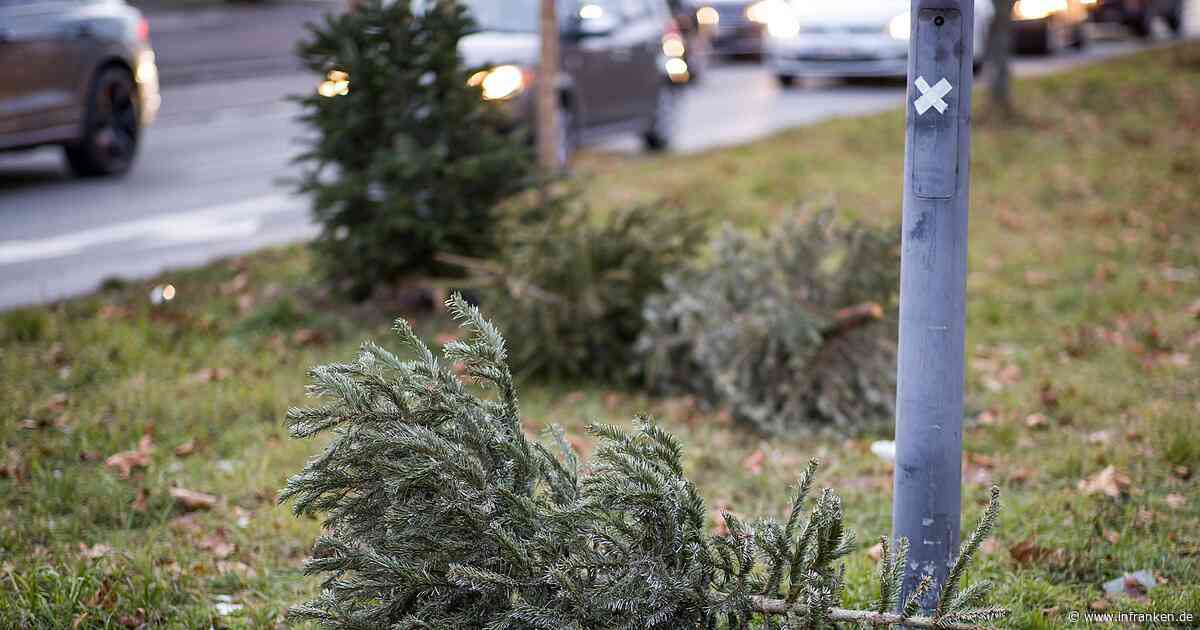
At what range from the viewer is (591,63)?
37.1 ft

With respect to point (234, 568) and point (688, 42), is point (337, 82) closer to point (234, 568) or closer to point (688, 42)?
point (234, 568)

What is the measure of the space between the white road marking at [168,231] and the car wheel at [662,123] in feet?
13.9

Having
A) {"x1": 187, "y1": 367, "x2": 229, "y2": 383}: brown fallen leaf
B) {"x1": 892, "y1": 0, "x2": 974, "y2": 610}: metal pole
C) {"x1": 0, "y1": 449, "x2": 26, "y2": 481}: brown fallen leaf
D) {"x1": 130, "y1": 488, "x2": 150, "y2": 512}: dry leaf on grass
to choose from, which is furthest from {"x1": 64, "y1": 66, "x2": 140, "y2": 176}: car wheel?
{"x1": 892, "y1": 0, "x2": 974, "y2": 610}: metal pole

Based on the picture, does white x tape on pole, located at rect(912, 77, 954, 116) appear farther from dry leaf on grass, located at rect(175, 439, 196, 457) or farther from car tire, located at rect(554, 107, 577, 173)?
car tire, located at rect(554, 107, 577, 173)

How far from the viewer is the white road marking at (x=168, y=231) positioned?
8.18 m

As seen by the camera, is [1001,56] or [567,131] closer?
[567,131]

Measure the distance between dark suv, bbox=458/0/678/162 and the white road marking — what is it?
1982 millimetres

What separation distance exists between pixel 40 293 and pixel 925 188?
5732 millimetres

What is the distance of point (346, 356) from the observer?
19.0 feet

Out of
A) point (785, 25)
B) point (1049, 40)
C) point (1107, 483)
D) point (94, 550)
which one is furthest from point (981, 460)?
point (1049, 40)

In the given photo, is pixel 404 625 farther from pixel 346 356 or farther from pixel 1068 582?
pixel 346 356

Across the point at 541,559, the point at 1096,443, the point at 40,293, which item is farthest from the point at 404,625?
the point at 40,293

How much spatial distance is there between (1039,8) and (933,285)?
20.8m

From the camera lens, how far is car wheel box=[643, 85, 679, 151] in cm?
1276
